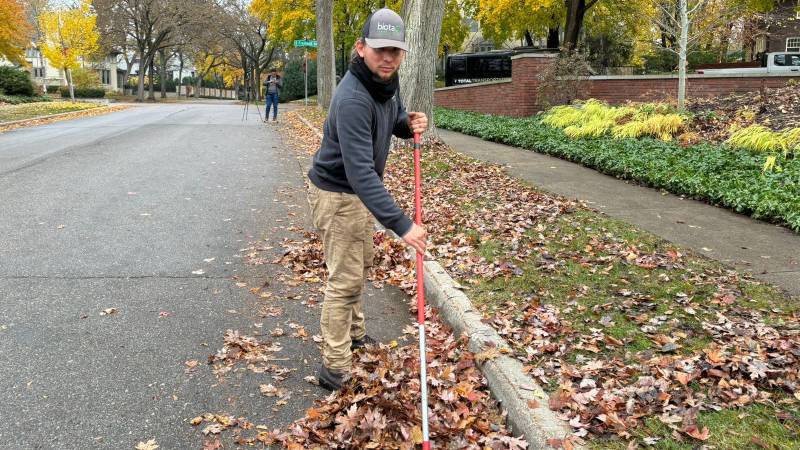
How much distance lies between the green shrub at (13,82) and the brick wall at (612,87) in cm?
2851

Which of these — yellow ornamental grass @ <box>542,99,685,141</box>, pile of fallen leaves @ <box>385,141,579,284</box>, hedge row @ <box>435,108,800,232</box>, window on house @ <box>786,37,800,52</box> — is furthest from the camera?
window on house @ <box>786,37,800,52</box>

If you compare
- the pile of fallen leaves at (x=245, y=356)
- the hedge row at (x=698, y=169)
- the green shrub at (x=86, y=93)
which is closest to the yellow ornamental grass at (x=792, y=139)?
the hedge row at (x=698, y=169)

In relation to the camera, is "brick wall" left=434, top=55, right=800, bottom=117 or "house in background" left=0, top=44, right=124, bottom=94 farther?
"house in background" left=0, top=44, right=124, bottom=94

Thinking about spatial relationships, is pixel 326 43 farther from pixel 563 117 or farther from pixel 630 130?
pixel 630 130

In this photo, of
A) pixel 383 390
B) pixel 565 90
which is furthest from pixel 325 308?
pixel 565 90

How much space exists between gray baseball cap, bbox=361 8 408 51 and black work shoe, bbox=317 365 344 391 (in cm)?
186

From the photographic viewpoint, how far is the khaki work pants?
11.8 feet

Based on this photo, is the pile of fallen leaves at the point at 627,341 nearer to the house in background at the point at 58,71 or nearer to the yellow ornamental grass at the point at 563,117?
the yellow ornamental grass at the point at 563,117

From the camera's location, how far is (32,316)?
4562mm

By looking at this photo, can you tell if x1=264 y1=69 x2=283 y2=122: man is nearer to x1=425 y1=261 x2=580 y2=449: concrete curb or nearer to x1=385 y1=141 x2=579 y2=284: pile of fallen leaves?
x1=385 y1=141 x2=579 y2=284: pile of fallen leaves

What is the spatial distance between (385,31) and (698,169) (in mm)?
6750

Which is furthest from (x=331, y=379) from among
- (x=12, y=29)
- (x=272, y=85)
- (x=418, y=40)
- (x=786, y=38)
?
(x=12, y=29)

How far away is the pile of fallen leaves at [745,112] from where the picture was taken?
400 inches

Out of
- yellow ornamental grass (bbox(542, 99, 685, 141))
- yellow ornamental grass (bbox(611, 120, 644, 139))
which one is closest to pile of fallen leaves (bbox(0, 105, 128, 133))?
yellow ornamental grass (bbox(542, 99, 685, 141))
